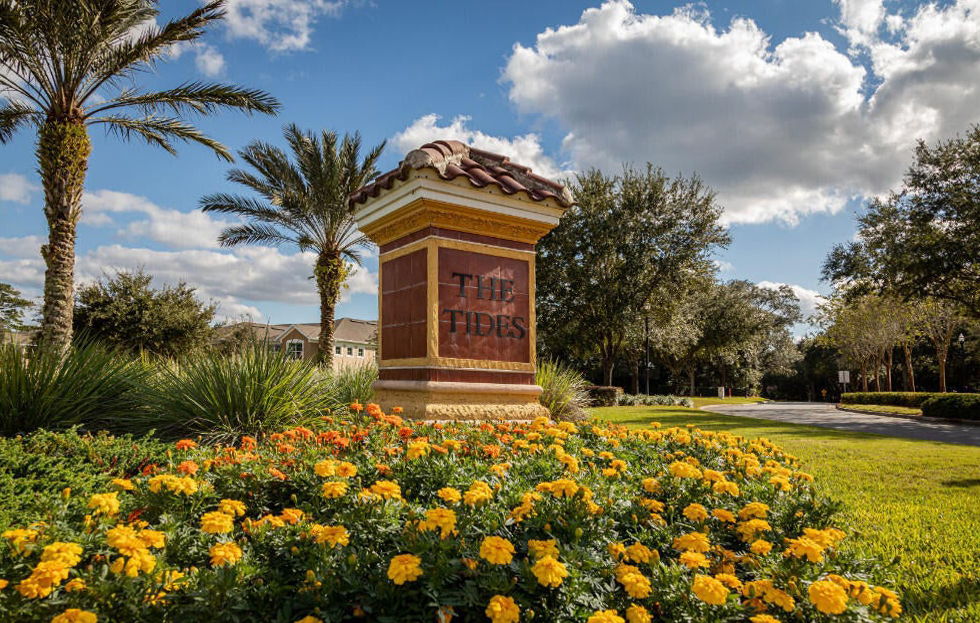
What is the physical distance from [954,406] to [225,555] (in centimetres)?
2744

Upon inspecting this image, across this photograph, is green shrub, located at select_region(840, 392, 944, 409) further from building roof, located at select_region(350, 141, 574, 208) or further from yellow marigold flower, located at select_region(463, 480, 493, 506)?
yellow marigold flower, located at select_region(463, 480, 493, 506)

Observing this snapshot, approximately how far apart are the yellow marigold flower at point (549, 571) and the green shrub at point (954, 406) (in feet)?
84.9

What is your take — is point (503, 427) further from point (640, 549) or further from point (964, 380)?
point (964, 380)

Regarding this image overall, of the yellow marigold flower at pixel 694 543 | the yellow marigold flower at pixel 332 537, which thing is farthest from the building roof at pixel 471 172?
the yellow marigold flower at pixel 694 543

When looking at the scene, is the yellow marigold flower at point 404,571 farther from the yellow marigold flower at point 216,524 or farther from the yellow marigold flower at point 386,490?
the yellow marigold flower at point 216,524

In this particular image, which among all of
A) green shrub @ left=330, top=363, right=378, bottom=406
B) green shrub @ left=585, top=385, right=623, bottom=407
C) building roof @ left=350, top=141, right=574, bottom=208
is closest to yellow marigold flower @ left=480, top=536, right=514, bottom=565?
building roof @ left=350, top=141, right=574, bottom=208

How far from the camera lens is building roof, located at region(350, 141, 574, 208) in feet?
19.8

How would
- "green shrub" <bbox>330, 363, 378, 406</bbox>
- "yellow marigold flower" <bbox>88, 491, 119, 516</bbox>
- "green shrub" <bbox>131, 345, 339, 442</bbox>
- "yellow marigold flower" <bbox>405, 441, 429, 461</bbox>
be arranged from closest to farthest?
"yellow marigold flower" <bbox>88, 491, 119, 516</bbox> < "yellow marigold flower" <bbox>405, 441, 429, 461</bbox> < "green shrub" <bbox>131, 345, 339, 442</bbox> < "green shrub" <bbox>330, 363, 378, 406</bbox>

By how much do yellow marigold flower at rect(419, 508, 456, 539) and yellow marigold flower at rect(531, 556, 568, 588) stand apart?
0.38m

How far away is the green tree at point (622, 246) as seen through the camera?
26938mm

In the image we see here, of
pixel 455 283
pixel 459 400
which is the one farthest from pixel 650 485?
pixel 455 283

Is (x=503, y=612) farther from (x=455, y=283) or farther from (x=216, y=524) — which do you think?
(x=455, y=283)

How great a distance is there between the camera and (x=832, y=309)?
41.0m

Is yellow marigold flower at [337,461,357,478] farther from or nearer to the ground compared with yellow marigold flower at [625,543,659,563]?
farther from the ground
